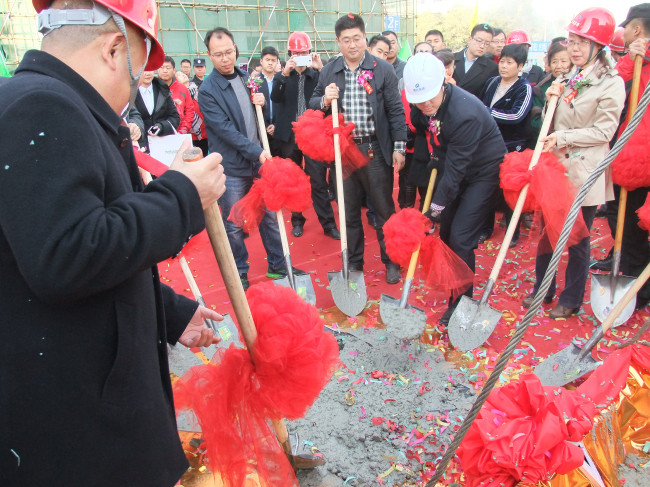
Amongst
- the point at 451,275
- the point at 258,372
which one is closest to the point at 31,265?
the point at 258,372

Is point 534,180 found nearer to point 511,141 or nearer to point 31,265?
point 511,141

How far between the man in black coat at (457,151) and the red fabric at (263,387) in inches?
93.7

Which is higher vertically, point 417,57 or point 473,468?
point 417,57

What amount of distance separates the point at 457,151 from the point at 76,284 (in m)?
3.32

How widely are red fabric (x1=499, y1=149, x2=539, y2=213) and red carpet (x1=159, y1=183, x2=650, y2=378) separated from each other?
0.57m

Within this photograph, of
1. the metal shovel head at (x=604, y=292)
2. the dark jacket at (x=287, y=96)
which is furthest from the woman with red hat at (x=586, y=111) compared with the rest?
the dark jacket at (x=287, y=96)

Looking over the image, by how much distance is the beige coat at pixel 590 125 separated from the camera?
358 centimetres

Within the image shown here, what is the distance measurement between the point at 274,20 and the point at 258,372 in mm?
18061

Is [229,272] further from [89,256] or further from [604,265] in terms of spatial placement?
[604,265]

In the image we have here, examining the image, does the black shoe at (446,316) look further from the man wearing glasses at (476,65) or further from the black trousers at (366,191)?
the man wearing glasses at (476,65)

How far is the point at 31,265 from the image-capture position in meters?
0.95

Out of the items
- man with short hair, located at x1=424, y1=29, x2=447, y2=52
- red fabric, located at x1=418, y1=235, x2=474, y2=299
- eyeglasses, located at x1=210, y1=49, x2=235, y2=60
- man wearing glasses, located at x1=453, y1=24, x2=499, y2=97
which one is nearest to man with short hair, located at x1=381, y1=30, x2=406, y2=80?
man wearing glasses, located at x1=453, y1=24, x2=499, y2=97

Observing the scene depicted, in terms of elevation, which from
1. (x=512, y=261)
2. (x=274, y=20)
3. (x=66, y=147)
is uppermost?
(x=274, y=20)

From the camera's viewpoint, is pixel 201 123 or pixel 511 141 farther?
pixel 201 123
